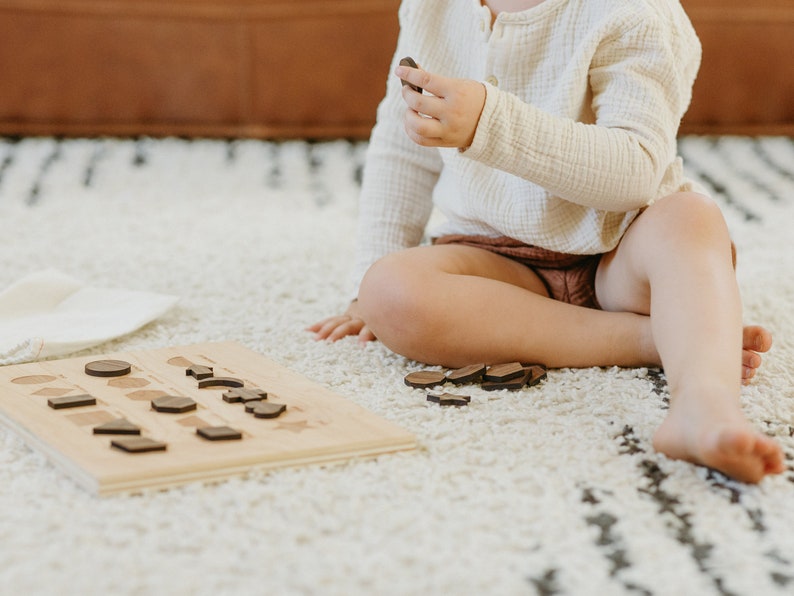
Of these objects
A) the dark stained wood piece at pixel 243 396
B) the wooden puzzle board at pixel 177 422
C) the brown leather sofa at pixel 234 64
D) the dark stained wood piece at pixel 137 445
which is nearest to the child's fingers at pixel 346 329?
the wooden puzzle board at pixel 177 422

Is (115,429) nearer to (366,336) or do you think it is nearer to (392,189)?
(366,336)

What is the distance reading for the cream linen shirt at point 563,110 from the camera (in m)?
0.83

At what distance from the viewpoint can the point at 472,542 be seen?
58 cm

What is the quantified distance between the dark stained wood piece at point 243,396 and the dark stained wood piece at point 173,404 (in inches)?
1.1

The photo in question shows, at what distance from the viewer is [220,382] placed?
2.70 ft

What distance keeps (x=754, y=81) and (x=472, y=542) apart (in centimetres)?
165

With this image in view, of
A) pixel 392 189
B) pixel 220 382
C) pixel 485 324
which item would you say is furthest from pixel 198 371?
pixel 392 189

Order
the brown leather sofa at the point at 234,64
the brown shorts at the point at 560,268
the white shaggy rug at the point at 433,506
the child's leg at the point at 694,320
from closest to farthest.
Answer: the white shaggy rug at the point at 433,506 → the child's leg at the point at 694,320 → the brown shorts at the point at 560,268 → the brown leather sofa at the point at 234,64

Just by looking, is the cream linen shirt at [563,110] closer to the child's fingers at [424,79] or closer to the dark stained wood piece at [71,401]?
the child's fingers at [424,79]

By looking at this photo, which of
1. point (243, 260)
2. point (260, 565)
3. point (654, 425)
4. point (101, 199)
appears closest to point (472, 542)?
point (260, 565)

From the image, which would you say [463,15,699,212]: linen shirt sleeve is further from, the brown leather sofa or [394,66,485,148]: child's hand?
the brown leather sofa

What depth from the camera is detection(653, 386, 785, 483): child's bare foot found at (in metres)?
0.64

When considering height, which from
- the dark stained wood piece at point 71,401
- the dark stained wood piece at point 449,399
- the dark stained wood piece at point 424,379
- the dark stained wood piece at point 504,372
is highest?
the dark stained wood piece at point 71,401

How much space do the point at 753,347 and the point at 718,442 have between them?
25 centimetres
